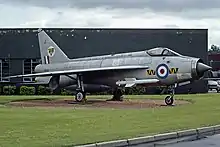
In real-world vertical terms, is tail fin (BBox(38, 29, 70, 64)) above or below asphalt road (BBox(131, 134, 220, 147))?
above

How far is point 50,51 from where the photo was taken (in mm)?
30922

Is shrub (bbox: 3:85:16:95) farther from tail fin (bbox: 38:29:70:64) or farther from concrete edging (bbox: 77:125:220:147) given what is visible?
concrete edging (bbox: 77:125:220:147)

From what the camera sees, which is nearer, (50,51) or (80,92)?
(80,92)

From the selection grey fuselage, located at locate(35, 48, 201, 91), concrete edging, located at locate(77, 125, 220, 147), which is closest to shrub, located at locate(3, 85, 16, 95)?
grey fuselage, located at locate(35, 48, 201, 91)

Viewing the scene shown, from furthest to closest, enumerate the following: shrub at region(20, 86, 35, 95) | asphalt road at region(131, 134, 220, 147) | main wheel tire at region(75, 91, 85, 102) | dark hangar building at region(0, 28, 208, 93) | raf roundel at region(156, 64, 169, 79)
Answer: dark hangar building at region(0, 28, 208, 93) → shrub at region(20, 86, 35, 95) → main wheel tire at region(75, 91, 85, 102) → raf roundel at region(156, 64, 169, 79) → asphalt road at region(131, 134, 220, 147)

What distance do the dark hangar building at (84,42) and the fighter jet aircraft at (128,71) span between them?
1366cm

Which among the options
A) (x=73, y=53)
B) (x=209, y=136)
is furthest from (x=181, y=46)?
(x=209, y=136)

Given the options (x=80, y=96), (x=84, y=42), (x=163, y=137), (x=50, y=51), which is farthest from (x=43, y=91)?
(x=163, y=137)

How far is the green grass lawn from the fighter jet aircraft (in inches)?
211

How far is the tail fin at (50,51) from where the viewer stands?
101 ft

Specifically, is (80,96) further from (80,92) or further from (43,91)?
(43,91)

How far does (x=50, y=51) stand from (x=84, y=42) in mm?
13812

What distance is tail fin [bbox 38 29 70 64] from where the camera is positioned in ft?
101

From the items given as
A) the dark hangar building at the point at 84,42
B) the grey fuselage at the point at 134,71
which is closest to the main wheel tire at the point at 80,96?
the grey fuselage at the point at 134,71
